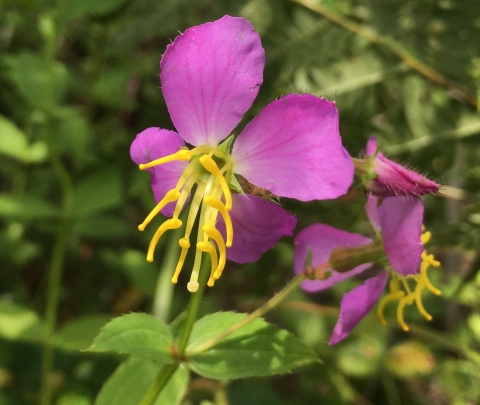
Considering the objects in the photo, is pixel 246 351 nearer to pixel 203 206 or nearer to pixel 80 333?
pixel 203 206

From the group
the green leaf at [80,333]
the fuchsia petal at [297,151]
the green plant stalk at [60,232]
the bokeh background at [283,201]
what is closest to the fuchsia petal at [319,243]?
the fuchsia petal at [297,151]

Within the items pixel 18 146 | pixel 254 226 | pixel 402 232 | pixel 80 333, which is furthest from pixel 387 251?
pixel 18 146

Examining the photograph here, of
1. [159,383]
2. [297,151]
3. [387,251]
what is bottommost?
[159,383]

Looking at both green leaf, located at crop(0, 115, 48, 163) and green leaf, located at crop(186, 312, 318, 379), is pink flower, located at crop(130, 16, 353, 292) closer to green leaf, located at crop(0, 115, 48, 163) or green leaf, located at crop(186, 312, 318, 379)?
green leaf, located at crop(186, 312, 318, 379)

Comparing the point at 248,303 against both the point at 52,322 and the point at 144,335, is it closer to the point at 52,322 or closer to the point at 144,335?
the point at 52,322

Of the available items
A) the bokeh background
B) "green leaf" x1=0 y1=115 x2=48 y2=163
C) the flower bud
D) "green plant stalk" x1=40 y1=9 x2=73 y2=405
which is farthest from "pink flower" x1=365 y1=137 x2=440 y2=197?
"green leaf" x1=0 y1=115 x2=48 y2=163

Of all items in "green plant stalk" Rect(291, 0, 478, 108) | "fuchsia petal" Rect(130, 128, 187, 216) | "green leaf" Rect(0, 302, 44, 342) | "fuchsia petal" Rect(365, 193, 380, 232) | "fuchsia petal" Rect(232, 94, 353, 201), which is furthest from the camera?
"green plant stalk" Rect(291, 0, 478, 108)

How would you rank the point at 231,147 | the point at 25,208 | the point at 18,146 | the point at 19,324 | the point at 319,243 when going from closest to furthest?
the point at 231,147 → the point at 319,243 → the point at 19,324 → the point at 25,208 → the point at 18,146
